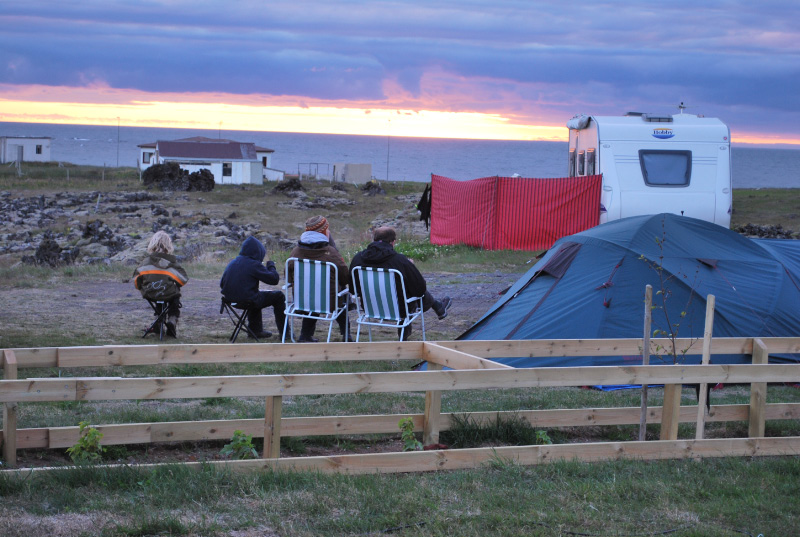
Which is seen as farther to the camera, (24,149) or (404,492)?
(24,149)

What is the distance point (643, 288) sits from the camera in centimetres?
758

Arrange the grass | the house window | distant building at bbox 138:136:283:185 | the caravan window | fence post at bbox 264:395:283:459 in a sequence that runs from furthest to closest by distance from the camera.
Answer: distant building at bbox 138:136:283:185 → the house window → the caravan window → fence post at bbox 264:395:283:459 → the grass

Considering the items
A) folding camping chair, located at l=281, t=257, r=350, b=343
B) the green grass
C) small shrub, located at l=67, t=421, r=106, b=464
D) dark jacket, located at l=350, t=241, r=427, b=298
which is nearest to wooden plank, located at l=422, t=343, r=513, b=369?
the green grass

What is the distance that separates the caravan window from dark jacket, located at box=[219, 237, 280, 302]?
828cm

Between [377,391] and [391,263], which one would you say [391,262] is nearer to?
[391,263]

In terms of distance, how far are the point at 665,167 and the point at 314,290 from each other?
8.36m

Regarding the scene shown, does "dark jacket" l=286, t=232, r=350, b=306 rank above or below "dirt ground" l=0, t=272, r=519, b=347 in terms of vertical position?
above

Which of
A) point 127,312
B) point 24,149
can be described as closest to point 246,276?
point 127,312

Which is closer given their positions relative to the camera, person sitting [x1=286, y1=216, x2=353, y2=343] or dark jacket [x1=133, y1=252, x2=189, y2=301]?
dark jacket [x1=133, y1=252, x2=189, y2=301]

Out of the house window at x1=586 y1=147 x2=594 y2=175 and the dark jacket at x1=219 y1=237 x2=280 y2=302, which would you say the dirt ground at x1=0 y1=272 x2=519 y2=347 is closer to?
the dark jacket at x1=219 y1=237 x2=280 y2=302

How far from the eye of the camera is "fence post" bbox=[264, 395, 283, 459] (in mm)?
4219

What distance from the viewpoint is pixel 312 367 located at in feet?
23.3

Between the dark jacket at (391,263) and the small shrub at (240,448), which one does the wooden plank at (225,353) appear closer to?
the small shrub at (240,448)

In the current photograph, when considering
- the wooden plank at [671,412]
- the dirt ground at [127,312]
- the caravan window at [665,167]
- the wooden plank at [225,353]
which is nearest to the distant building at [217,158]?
the caravan window at [665,167]
